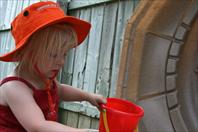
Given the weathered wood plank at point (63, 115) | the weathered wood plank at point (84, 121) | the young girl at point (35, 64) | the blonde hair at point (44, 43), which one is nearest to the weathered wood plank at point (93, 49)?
the weathered wood plank at point (84, 121)

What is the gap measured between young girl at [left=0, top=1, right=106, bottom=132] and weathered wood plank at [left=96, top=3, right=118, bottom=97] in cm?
118

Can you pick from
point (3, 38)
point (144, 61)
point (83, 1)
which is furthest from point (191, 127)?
point (3, 38)

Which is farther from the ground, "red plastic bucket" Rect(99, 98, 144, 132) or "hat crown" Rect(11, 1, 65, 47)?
"hat crown" Rect(11, 1, 65, 47)

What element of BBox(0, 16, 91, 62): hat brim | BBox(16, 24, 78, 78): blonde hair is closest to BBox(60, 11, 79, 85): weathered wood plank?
BBox(0, 16, 91, 62): hat brim

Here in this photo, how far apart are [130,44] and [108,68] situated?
703 mm

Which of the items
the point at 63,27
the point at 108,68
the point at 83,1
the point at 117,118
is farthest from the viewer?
the point at 83,1

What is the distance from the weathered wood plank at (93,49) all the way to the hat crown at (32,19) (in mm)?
1471

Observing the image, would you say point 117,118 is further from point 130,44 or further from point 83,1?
point 83,1

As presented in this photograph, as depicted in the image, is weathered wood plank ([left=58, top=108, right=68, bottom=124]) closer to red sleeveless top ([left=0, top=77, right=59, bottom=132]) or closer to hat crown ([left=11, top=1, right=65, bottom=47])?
red sleeveless top ([left=0, top=77, right=59, bottom=132])

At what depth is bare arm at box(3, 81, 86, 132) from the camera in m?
1.80

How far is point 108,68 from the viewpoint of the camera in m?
3.30

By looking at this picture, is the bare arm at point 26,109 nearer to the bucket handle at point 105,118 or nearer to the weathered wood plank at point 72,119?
the bucket handle at point 105,118

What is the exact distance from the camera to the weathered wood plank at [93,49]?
3494 millimetres

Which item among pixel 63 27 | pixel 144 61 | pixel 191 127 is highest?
pixel 63 27
